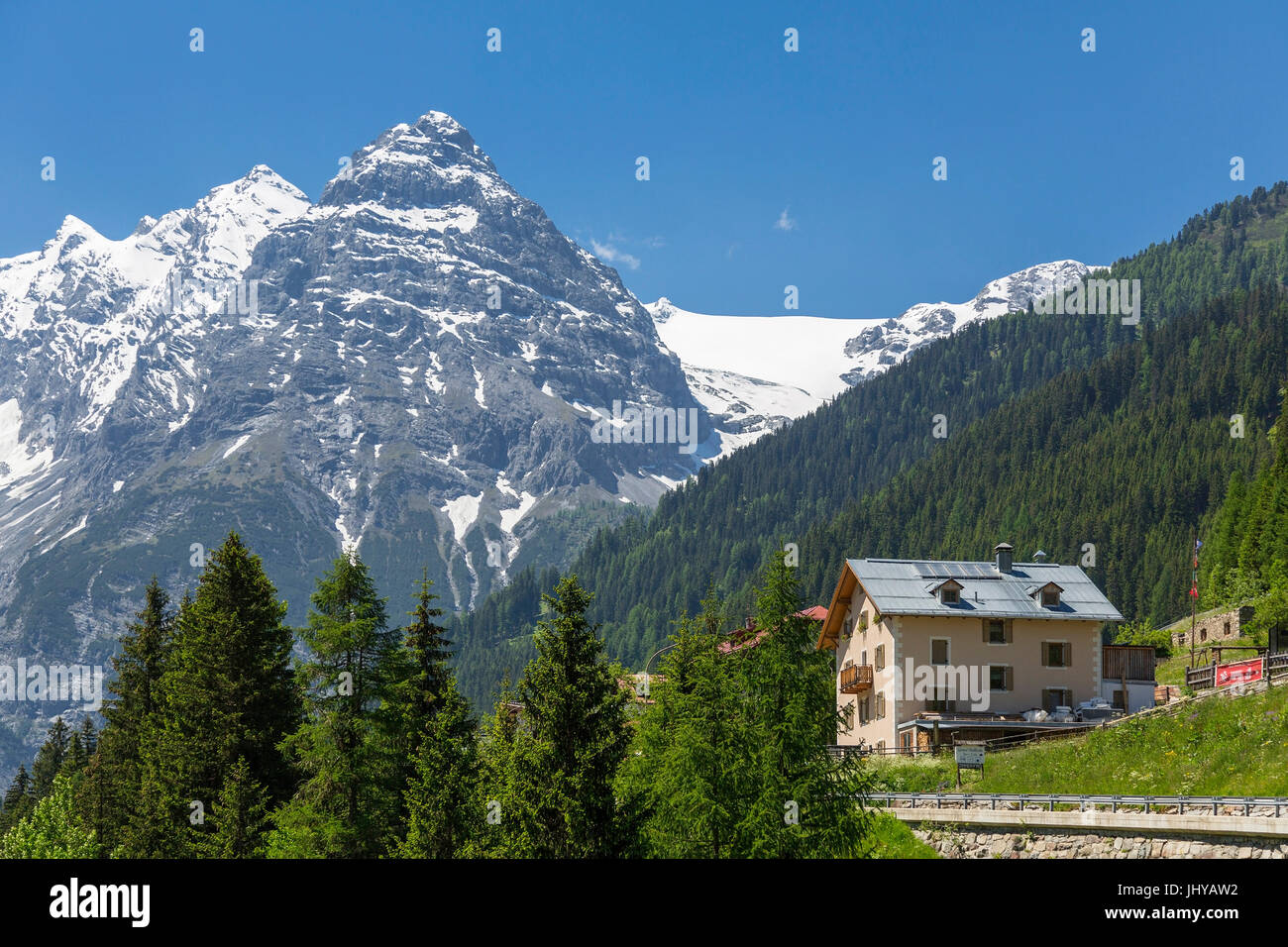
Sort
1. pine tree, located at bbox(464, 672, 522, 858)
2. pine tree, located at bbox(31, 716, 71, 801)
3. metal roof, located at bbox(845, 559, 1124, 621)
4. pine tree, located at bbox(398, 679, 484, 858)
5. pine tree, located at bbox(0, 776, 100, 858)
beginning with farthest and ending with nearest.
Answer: pine tree, located at bbox(31, 716, 71, 801) → metal roof, located at bbox(845, 559, 1124, 621) → pine tree, located at bbox(0, 776, 100, 858) → pine tree, located at bbox(398, 679, 484, 858) → pine tree, located at bbox(464, 672, 522, 858)

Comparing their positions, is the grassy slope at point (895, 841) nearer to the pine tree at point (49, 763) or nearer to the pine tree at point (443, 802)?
the pine tree at point (443, 802)

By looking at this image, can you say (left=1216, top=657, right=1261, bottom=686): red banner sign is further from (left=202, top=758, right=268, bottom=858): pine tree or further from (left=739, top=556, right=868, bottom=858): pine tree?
(left=202, top=758, right=268, bottom=858): pine tree

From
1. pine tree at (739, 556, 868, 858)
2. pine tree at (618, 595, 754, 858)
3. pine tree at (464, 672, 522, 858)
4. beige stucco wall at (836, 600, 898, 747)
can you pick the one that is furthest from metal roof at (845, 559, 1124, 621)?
pine tree at (618, 595, 754, 858)

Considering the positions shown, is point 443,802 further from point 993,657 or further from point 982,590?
point 982,590

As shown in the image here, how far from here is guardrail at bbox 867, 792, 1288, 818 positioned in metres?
32.2

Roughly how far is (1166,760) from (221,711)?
3585 centimetres

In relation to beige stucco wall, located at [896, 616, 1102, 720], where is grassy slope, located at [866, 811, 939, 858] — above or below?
below

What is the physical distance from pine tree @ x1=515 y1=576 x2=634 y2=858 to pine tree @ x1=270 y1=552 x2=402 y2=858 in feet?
26.6

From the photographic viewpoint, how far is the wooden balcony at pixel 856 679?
73.9 meters

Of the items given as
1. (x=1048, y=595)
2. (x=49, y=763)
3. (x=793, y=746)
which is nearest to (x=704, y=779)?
(x=793, y=746)

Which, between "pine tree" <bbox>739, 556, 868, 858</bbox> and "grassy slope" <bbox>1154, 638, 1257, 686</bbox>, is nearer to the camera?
"pine tree" <bbox>739, 556, 868, 858</bbox>

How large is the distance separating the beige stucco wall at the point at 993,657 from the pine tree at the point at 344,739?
30.9 m

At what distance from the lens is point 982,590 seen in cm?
7362

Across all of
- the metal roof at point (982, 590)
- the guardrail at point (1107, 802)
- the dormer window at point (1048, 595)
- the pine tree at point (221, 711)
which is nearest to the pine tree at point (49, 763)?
the pine tree at point (221, 711)
